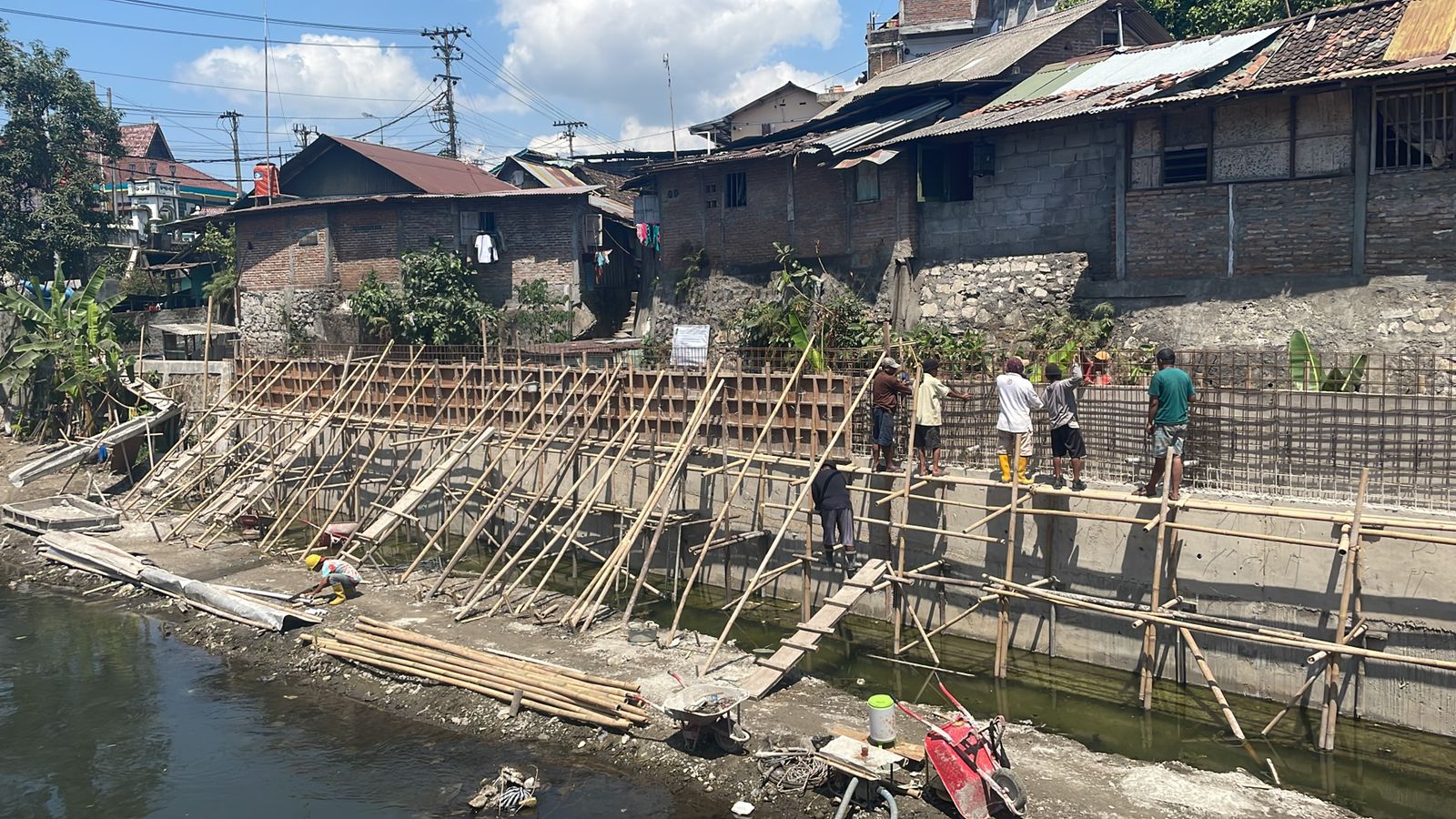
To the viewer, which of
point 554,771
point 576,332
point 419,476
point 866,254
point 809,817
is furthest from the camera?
point 576,332

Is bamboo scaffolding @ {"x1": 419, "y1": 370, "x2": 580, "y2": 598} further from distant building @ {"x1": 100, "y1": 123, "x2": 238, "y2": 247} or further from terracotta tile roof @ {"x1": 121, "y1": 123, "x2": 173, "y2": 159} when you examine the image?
terracotta tile roof @ {"x1": 121, "y1": 123, "x2": 173, "y2": 159}

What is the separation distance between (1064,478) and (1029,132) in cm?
909

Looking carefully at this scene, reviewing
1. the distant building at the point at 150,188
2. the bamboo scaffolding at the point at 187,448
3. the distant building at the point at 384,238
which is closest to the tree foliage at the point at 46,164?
the distant building at the point at 150,188

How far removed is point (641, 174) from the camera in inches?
1007

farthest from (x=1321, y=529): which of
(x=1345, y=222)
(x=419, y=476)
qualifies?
(x=419, y=476)

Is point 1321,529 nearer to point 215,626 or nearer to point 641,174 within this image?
point 215,626

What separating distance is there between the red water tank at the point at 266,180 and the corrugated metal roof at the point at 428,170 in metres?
2.05

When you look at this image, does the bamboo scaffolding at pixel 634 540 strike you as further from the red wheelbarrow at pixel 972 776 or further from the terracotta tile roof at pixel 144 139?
the terracotta tile roof at pixel 144 139

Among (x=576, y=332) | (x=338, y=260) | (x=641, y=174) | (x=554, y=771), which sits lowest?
(x=554, y=771)

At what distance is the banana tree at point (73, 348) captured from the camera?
23.6 metres

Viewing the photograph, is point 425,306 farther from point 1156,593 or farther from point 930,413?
point 1156,593

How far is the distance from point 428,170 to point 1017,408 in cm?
2381

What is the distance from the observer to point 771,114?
32.9 meters

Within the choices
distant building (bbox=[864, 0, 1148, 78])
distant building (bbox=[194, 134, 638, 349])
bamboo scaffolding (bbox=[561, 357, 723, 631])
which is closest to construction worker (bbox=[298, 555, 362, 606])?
bamboo scaffolding (bbox=[561, 357, 723, 631])
